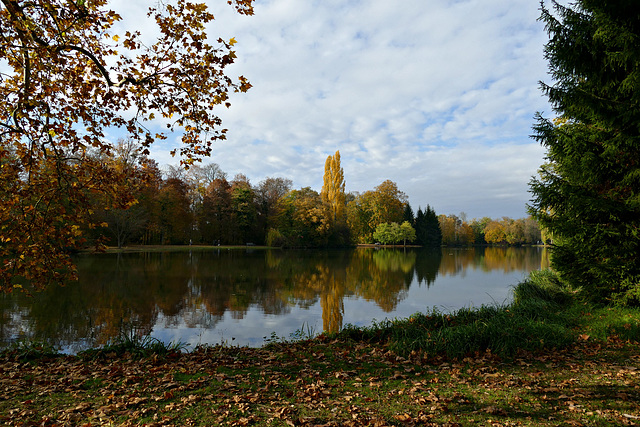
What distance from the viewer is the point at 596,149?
7531 mm

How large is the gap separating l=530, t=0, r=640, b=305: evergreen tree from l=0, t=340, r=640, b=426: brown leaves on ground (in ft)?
7.98

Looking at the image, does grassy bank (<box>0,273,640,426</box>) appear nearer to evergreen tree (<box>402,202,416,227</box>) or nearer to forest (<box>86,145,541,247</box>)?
forest (<box>86,145,541,247</box>)

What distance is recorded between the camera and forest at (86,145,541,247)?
129 ft

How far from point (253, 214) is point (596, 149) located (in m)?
43.0

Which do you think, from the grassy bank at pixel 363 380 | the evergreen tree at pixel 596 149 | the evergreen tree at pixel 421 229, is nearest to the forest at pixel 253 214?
the evergreen tree at pixel 421 229

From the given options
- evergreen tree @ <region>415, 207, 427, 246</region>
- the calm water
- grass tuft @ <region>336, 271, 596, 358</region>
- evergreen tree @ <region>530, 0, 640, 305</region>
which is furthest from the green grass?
evergreen tree @ <region>415, 207, 427, 246</region>

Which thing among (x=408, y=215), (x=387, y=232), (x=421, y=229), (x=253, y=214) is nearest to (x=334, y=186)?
(x=387, y=232)

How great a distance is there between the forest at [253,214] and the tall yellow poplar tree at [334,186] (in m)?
0.16

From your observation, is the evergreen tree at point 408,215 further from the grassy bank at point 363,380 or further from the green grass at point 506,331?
the grassy bank at point 363,380

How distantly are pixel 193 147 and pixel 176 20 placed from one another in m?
1.85

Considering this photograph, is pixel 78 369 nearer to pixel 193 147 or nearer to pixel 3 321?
pixel 193 147

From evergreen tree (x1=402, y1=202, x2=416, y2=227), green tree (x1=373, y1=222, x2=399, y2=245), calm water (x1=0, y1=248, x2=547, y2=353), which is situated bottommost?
calm water (x1=0, y1=248, x2=547, y2=353)

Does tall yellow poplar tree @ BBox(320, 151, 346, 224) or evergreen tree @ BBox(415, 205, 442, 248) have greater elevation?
tall yellow poplar tree @ BBox(320, 151, 346, 224)

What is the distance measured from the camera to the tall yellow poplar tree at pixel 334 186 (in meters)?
55.9
